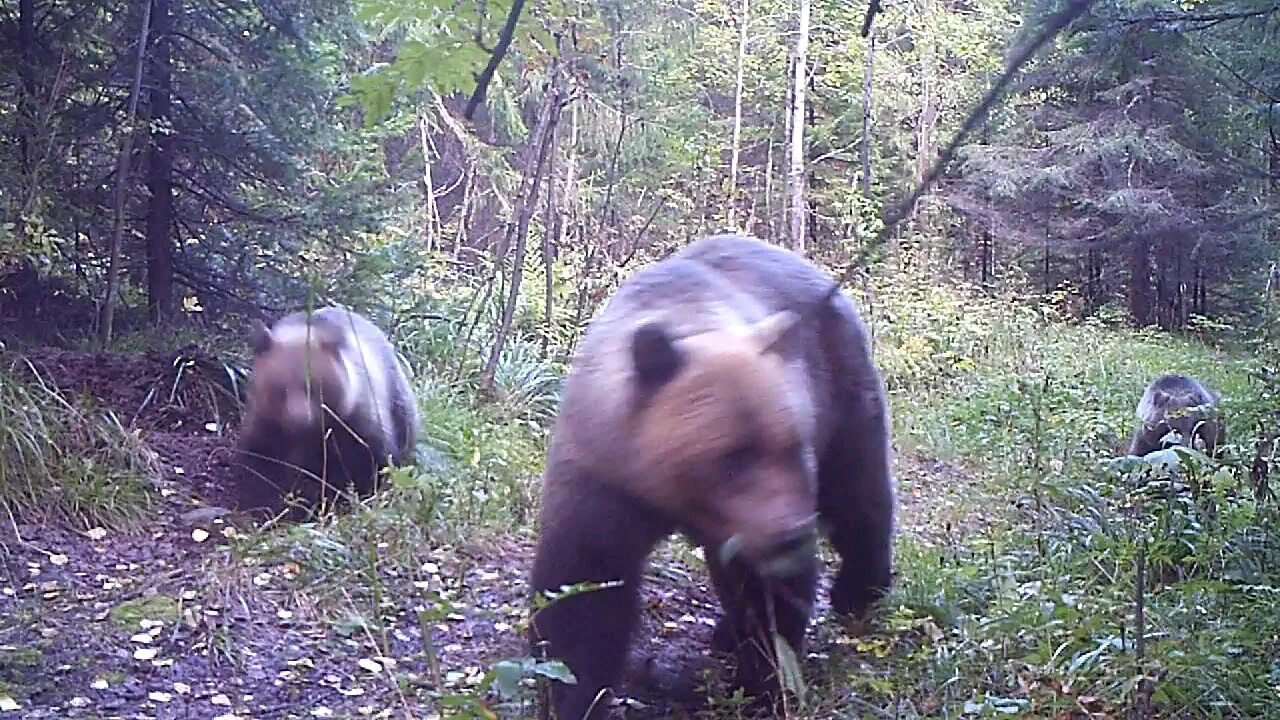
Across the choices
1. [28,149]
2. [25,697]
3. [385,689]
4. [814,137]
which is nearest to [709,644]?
[385,689]

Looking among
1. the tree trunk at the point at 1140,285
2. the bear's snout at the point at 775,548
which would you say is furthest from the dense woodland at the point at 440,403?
the tree trunk at the point at 1140,285

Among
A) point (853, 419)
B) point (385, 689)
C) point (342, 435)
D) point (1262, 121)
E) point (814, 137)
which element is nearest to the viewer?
point (385, 689)

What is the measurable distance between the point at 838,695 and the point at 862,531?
107 cm

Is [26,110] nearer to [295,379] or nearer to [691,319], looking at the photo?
[295,379]

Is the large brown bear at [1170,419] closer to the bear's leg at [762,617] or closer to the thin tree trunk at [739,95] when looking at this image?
the bear's leg at [762,617]

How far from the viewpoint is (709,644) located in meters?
5.46

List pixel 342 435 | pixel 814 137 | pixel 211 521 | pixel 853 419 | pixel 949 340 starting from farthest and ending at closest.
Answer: pixel 814 137 < pixel 949 340 < pixel 342 435 < pixel 211 521 < pixel 853 419

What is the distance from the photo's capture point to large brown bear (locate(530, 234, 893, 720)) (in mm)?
3824

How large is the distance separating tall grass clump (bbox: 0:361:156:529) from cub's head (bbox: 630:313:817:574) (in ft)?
12.7

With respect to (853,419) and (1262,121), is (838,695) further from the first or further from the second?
(1262,121)

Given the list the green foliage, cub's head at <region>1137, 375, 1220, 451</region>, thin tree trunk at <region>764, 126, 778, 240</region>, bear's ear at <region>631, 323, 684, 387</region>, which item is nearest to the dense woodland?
the green foliage

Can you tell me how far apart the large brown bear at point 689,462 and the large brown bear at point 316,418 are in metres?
3.18

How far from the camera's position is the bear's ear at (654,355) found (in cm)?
393

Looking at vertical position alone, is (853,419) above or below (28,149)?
below
